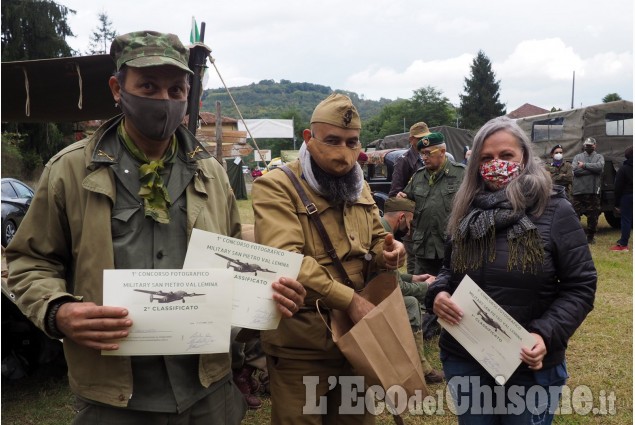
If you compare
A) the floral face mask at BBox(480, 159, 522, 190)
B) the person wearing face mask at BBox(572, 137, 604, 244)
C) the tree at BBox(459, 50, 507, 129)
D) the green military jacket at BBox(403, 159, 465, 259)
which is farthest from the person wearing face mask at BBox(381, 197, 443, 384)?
the tree at BBox(459, 50, 507, 129)

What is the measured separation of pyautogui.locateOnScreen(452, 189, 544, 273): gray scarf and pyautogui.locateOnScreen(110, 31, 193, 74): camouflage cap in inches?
52.6

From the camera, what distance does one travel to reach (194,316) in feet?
5.71

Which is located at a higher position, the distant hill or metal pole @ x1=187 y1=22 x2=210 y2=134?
the distant hill

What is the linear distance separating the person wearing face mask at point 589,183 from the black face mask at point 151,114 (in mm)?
10758

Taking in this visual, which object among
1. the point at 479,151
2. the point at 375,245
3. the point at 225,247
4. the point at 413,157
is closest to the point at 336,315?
the point at 375,245

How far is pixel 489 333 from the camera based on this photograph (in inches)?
86.9

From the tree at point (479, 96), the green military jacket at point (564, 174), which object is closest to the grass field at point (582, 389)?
the green military jacket at point (564, 174)

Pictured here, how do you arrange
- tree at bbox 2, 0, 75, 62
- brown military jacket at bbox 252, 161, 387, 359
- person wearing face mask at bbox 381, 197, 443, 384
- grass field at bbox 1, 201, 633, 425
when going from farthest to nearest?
tree at bbox 2, 0, 75, 62 < person wearing face mask at bbox 381, 197, 443, 384 < grass field at bbox 1, 201, 633, 425 < brown military jacket at bbox 252, 161, 387, 359

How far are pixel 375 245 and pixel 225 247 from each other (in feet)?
3.22

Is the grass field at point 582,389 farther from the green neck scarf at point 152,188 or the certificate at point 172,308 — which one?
the green neck scarf at point 152,188

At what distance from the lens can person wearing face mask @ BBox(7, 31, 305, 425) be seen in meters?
1.73

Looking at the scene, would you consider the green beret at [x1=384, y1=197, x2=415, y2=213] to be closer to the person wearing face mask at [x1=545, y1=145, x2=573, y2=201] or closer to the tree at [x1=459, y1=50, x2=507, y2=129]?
the person wearing face mask at [x1=545, y1=145, x2=573, y2=201]

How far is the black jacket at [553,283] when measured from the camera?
2209 millimetres

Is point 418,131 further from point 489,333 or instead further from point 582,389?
point 489,333
